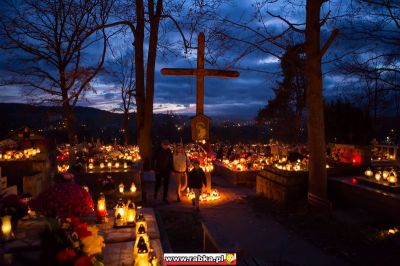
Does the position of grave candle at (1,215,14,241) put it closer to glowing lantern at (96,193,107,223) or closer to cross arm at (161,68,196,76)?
glowing lantern at (96,193,107,223)

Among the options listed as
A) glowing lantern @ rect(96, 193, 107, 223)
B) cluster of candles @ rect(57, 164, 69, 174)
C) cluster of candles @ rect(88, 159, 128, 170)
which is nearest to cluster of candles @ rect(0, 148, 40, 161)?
cluster of candles @ rect(57, 164, 69, 174)

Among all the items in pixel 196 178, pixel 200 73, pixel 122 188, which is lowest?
pixel 122 188

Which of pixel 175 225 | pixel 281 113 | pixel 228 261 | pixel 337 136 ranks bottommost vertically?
pixel 175 225

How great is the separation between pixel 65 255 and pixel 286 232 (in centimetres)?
625

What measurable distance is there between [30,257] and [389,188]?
8.18 m

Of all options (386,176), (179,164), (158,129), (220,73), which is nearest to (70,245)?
(179,164)

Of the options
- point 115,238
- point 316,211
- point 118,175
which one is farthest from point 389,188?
point 118,175

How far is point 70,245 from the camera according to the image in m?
3.44

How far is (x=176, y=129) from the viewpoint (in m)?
44.9

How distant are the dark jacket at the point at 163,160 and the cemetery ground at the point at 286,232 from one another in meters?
1.16

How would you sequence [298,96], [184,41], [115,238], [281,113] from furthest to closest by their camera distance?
[281,113]
[298,96]
[184,41]
[115,238]

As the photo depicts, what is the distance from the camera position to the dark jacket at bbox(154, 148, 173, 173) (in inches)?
463

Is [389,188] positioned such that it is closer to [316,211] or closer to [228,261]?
[316,211]

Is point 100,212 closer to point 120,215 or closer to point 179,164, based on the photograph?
point 120,215
